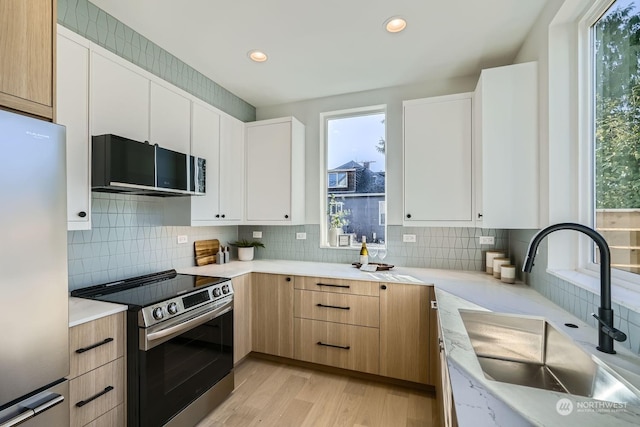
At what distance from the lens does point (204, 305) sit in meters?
1.90

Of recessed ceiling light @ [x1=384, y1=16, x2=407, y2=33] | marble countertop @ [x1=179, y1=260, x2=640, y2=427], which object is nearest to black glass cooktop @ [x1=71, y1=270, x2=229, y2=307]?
marble countertop @ [x1=179, y1=260, x2=640, y2=427]

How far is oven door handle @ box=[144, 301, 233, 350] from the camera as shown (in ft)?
4.96

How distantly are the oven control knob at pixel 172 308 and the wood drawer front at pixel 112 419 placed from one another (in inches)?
19.4

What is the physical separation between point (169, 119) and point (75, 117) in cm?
66

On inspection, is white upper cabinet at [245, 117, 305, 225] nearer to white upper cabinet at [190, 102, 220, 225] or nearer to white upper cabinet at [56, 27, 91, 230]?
white upper cabinet at [190, 102, 220, 225]

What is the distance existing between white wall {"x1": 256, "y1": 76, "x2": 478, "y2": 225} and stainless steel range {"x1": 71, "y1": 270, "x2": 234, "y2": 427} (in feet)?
4.78

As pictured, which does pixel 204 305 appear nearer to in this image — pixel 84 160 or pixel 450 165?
pixel 84 160

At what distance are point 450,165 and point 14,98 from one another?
256 cm

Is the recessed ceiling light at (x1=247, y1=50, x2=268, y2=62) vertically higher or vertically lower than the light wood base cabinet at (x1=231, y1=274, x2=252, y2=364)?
higher

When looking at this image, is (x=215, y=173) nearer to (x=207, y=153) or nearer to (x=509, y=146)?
(x=207, y=153)

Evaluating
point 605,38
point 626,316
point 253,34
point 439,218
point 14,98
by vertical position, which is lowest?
point 626,316

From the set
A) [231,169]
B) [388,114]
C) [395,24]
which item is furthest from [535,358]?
[231,169]

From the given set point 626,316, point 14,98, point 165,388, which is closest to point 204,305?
point 165,388

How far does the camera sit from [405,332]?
2.17 meters
